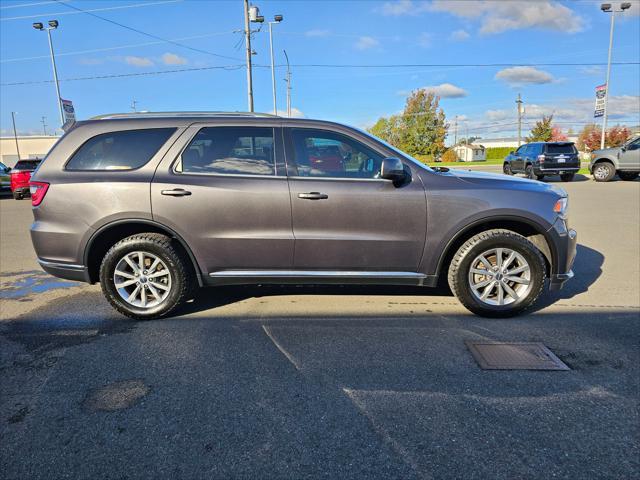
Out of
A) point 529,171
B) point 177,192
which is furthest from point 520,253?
point 529,171

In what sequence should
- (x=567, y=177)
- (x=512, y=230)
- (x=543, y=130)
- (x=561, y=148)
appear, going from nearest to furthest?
(x=512, y=230) < (x=561, y=148) < (x=567, y=177) < (x=543, y=130)

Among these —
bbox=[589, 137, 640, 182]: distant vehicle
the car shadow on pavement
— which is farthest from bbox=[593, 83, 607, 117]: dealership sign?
the car shadow on pavement

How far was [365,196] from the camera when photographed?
3805 mm

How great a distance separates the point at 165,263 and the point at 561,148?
753 inches

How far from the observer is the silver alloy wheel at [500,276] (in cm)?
392

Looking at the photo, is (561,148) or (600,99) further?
(600,99)

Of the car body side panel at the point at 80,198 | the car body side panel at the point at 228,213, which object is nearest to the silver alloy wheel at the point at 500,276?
the car body side panel at the point at 228,213

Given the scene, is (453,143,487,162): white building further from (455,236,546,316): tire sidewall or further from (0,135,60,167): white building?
(455,236,546,316): tire sidewall

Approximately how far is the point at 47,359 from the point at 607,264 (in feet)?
21.6

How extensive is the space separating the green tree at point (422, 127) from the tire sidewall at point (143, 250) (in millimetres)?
61114

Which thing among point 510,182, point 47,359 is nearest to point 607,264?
point 510,182

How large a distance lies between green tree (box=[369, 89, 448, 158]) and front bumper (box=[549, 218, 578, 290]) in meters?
60.3

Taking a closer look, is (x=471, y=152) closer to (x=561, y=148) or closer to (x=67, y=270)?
(x=561, y=148)

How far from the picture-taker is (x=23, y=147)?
2441 inches
